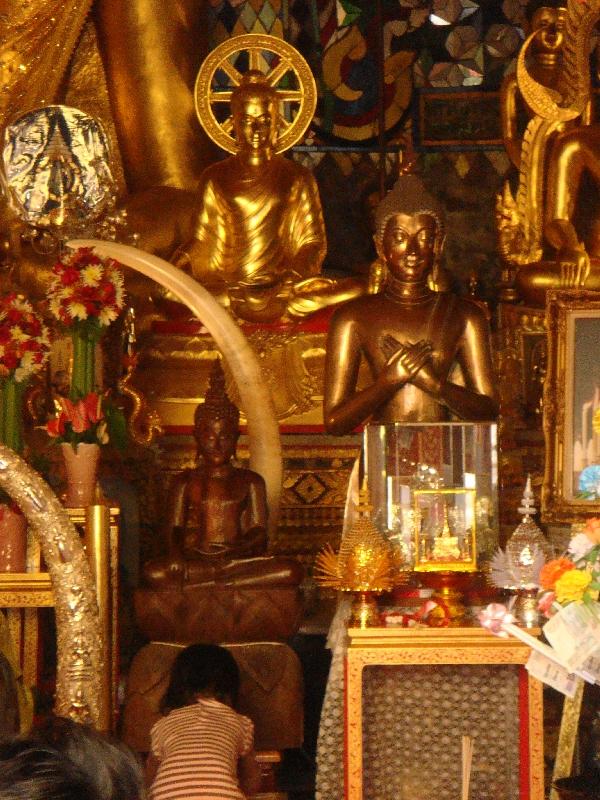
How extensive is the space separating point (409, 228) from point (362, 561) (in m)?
1.22

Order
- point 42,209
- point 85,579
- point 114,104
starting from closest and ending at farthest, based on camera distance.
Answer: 1. point 85,579
2. point 42,209
3. point 114,104

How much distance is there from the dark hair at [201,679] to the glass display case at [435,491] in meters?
0.59

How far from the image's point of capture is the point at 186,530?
4.75 m

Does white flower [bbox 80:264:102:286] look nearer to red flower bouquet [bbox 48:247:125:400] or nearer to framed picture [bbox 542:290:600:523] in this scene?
red flower bouquet [bbox 48:247:125:400]

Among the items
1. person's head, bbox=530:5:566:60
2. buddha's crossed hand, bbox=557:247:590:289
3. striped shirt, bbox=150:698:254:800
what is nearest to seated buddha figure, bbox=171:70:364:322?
buddha's crossed hand, bbox=557:247:590:289

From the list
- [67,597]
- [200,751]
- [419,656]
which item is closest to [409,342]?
[419,656]

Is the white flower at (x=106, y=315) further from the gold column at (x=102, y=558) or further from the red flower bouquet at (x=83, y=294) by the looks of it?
the gold column at (x=102, y=558)

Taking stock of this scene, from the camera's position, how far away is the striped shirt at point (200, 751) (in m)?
2.95

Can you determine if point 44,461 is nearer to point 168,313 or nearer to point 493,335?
point 168,313

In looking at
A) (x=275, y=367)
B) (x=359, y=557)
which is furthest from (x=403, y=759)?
(x=275, y=367)

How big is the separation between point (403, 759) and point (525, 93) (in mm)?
3415

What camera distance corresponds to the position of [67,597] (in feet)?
7.44

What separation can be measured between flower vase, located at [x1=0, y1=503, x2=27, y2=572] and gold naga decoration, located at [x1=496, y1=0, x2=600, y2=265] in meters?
2.73

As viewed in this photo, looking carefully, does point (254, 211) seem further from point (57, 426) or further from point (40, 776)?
point (40, 776)
